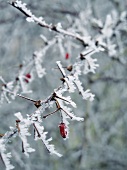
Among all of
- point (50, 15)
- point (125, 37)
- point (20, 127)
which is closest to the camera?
point (20, 127)

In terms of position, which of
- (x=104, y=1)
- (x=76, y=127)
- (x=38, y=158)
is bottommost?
(x=38, y=158)

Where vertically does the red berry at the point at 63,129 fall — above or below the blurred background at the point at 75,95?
below

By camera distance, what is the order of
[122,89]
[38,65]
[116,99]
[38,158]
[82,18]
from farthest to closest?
1. [116,99]
2. [122,89]
3. [38,158]
4. [82,18]
5. [38,65]

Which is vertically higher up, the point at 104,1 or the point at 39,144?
the point at 104,1

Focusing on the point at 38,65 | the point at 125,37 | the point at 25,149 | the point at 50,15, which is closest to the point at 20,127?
the point at 25,149

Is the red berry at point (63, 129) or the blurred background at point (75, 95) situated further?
the blurred background at point (75, 95)

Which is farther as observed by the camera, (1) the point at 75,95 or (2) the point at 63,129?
(1) the point at 75,95

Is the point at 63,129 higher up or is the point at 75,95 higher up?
the point at 75,95

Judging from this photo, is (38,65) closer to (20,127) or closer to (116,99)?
(20,127)
